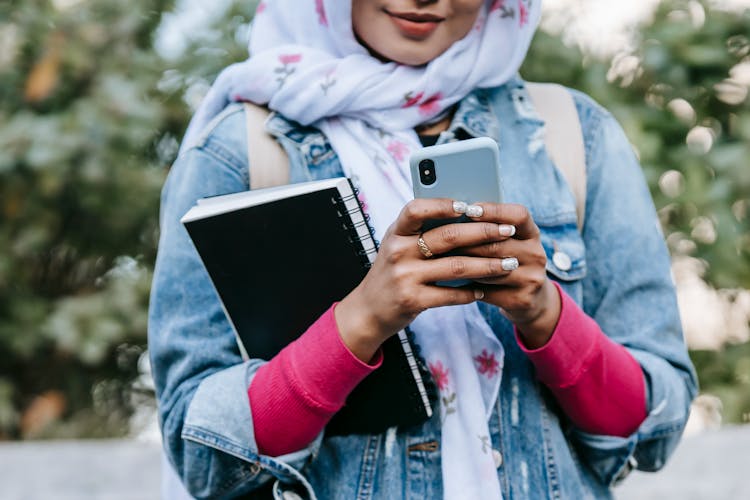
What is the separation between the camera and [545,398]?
4.25 feet

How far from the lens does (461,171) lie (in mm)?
1079

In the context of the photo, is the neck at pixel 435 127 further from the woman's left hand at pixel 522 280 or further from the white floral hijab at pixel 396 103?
the woman's left hand at pixel 522 280

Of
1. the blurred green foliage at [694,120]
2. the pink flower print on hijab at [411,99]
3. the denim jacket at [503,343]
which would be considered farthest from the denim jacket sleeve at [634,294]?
the blurred green foliage at [694,120]

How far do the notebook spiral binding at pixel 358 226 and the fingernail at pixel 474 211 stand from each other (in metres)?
0.15

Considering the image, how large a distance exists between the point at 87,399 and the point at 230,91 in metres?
2.02

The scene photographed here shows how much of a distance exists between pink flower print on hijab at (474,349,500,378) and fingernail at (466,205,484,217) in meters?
0.25

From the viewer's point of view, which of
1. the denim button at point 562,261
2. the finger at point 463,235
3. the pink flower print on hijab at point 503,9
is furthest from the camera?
the pink flower print on hijab at point 503,9

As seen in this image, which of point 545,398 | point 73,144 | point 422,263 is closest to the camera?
point 422,263

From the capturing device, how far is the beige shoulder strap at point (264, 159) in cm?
131

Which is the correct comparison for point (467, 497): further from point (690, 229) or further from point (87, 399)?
point (87, 399)

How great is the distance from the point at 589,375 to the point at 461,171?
1.06 feet

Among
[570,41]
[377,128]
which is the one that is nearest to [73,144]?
[570,41]

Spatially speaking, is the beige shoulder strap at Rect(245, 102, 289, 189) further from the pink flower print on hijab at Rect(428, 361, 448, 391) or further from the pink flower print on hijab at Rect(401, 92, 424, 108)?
the pink flower print on hijab at Rect(428, 361, 448, 391)

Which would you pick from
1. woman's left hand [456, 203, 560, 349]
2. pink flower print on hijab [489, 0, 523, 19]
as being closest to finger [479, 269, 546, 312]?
woman's left hand [456, 203, 560, 349]
